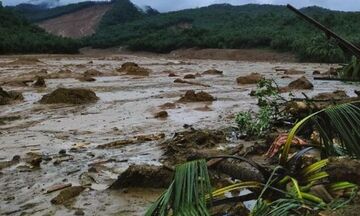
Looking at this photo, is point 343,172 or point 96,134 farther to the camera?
point 96,134

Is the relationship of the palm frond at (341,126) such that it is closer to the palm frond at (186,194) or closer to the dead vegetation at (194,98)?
the palm frond at (186,194)

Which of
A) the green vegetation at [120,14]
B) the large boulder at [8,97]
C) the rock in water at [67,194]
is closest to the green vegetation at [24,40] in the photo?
the green vegetation at [120,14]

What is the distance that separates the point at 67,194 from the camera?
5.22 meters

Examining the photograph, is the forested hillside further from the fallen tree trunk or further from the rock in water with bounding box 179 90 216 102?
the fallen tree trunk

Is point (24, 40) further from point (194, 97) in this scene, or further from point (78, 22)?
point (78, 22)

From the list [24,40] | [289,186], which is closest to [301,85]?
[289,186]

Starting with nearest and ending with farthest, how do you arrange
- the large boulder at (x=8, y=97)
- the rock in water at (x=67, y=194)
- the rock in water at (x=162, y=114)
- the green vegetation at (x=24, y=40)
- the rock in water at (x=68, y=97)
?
the rock in water at (x=67, y=194)
the rock in water at (x=162, y=114)
the rock in water at (x=68, y=97)
the large boulder at (x=8, y=97)
the green vegetation at (x=24, y=40)

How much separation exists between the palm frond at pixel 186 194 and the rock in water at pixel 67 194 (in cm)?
222

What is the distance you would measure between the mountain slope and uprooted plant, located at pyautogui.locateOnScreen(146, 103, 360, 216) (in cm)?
8333

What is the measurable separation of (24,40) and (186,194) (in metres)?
46.2

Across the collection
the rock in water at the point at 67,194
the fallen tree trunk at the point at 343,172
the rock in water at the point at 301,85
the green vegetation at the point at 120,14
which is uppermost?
the green vegetation at the point at 120,14

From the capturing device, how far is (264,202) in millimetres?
3371

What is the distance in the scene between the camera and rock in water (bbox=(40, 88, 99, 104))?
Result: 1351 cm

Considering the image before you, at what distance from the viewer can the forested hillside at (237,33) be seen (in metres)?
44.4
